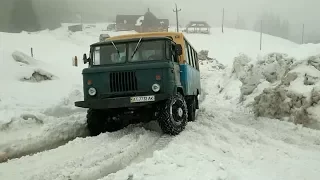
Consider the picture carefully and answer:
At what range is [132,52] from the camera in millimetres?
8477

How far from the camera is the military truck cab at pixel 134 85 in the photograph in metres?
7.79

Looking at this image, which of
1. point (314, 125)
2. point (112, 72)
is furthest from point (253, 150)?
point (112, 72)

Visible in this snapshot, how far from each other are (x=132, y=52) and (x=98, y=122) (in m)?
1.92

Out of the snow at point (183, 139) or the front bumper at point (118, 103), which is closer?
the snow at point (183, 139)

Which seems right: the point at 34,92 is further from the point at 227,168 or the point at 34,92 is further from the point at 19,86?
the point at 227,168

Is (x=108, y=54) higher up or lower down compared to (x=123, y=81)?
higher up

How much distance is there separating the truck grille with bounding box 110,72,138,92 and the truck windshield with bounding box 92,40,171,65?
1.74 feet

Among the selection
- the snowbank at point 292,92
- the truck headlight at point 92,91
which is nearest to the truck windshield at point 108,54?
the truck headlight at point 92,91

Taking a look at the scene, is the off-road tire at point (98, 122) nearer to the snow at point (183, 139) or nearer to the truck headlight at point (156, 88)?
the snow at point (183, 139)

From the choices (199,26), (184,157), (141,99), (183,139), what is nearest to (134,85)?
(141,99)

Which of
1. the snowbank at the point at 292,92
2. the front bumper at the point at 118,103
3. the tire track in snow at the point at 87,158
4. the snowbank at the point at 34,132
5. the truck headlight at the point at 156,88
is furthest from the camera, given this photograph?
the snowbank at the point at 292,92

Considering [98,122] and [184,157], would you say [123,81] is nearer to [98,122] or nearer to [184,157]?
[98,122]

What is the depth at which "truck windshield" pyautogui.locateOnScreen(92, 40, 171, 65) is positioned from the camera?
8.43 metres

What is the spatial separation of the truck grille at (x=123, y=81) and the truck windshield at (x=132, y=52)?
1.74ft
